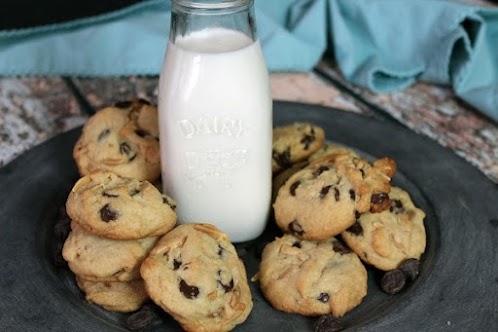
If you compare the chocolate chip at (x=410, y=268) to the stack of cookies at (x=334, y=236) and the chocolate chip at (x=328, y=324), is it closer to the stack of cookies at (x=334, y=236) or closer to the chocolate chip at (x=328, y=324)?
the stack of cookies at (x=334, y=236)

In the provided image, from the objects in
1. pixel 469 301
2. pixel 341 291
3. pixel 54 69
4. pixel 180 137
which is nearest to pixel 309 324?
pixel 341 291

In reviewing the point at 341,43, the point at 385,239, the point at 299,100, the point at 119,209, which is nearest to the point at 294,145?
the point at 385,239

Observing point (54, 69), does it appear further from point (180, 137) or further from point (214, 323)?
point (214, 323)

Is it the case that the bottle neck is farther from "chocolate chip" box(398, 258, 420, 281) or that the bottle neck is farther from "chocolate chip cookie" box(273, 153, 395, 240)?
"chocolate chip" box(398, 258, 420, 281)

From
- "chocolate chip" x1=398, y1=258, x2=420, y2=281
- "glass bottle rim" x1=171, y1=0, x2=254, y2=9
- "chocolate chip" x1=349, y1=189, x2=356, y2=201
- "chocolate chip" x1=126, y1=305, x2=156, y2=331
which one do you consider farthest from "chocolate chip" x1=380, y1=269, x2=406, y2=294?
"glass bottle rim" x1=171, y1=0, x2=254, y2=9

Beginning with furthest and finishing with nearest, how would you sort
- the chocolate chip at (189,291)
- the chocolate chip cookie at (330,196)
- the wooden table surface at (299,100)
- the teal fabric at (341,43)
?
the teal fabric at (341,43) → the wooden table surface at (299,100) → the chocolate chip cookie at (330,196) → the chocolate chip at (189,291)

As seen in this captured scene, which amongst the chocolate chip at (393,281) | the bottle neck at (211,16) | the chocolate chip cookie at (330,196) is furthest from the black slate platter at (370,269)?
the bottle neck at (211,16)
